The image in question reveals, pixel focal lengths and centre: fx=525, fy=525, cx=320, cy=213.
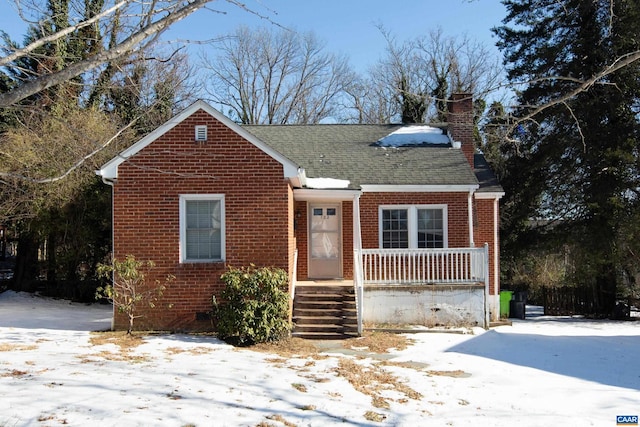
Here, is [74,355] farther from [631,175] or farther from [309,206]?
[631,175]

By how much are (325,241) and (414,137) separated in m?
→ 5.13

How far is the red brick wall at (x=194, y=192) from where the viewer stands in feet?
36.9

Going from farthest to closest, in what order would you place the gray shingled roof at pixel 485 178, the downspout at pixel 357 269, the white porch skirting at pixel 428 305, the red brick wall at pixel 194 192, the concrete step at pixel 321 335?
the gray shingled roof at pixel 485 178 → the white porch skirting at pixel 428 305 → the downspout at pixel 357 269 → the concrete step at pixel 321 335 → the red brick wall at pixel 194 192

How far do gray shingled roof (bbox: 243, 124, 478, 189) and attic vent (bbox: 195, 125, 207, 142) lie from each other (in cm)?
419

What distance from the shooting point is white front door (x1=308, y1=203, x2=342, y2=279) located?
1484 centimetres

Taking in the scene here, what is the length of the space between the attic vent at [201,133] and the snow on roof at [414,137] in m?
7.19

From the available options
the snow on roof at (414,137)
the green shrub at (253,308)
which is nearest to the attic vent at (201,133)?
the green shrub at (253,308)

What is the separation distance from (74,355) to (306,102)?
3003 cm

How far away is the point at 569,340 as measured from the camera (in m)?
12.2

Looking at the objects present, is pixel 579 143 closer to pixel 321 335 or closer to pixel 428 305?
pixel 428 305

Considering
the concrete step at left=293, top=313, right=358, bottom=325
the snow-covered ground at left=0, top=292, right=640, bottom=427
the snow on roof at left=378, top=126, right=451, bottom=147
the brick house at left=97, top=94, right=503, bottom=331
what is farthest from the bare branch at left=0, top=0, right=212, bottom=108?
the snow on roof at left=378, top=126, right=451, bottom=147

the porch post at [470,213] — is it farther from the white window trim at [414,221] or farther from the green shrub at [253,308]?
the green shrub at [253,308]

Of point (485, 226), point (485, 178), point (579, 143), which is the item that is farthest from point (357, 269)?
point (579, 143)

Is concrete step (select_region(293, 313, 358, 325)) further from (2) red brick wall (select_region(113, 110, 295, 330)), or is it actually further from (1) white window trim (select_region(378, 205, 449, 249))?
(1) white window trim (select_region(378, 205, 449, 249))
